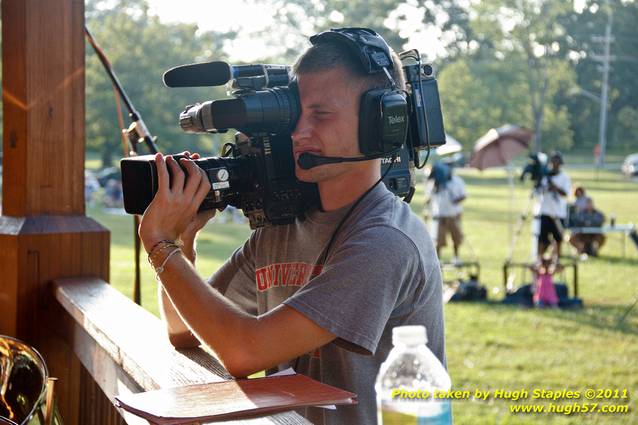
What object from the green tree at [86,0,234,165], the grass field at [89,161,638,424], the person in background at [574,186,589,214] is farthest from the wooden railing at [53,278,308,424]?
the green tree at [86,0,234,165]

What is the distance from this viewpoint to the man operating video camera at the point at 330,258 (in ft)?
5.67

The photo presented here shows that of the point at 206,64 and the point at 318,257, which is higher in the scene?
the point at 206,64

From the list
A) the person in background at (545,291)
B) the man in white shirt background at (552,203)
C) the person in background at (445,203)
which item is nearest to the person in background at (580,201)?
the person in background at (445,203)

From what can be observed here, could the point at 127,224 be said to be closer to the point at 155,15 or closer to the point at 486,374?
the point at 155,15

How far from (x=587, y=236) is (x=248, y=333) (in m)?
15.1

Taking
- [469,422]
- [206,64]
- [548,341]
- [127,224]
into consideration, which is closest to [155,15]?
[127,224]

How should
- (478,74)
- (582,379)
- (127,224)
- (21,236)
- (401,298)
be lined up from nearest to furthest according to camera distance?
(401,298)
(21,236)
(582,379)
(127,224)
(478,74)

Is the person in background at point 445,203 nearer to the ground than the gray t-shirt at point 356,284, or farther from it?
nearer to the ground

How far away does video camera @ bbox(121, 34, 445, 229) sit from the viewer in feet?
6.19

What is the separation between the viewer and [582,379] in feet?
22.0

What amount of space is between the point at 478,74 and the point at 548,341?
3445 centimetres

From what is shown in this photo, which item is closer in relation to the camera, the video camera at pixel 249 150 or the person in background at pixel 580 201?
the video camera at pixel 249 150

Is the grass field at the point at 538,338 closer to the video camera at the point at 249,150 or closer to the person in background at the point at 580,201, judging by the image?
the person in background at the point at 580,201

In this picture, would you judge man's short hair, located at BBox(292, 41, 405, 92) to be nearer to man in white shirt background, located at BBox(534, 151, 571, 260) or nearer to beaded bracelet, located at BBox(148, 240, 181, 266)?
beaded bracelet, located at BBox(148, 240, 181, 266)
